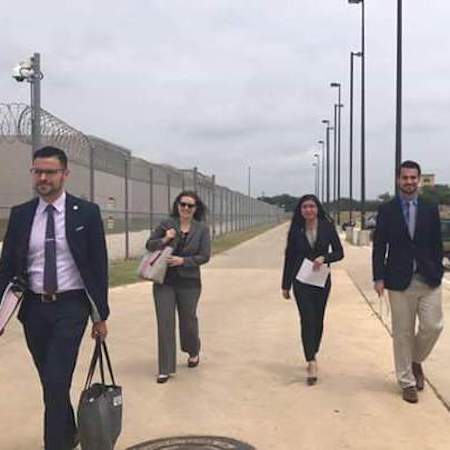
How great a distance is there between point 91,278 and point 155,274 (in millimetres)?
2555

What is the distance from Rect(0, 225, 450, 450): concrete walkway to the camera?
19.5 feet

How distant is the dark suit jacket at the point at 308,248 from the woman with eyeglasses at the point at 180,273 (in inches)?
29.8

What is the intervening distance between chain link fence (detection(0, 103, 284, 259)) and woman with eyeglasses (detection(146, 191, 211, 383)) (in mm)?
5763

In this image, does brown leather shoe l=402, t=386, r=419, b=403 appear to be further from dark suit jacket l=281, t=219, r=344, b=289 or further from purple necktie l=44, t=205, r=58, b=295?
purple necktie l=44, t=205, r=58, b=295

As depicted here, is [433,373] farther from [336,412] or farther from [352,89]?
[352,89]

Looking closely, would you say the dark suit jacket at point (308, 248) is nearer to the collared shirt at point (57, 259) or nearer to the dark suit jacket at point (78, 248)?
the dark suit jacket at point (78, 248)

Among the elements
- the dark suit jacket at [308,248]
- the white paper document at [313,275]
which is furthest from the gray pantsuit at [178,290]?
the white paper document at [313,275]

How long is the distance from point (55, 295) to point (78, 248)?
0.98 feet

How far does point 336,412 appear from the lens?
654 cm

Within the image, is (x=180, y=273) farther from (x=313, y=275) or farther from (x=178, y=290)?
(x=313, y=275)

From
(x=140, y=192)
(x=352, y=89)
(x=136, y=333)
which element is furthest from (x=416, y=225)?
(x=352, y=89)

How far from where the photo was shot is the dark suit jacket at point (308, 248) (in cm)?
778

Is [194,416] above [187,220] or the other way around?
the other way around

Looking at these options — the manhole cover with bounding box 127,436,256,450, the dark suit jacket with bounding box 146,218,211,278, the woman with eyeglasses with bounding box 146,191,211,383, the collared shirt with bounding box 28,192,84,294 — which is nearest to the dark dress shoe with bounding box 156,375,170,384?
the woman with eyeglasses with bounding box 146,191,211,383
